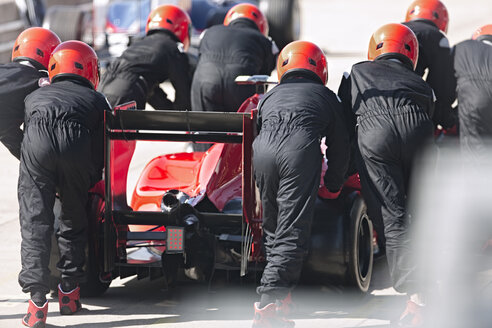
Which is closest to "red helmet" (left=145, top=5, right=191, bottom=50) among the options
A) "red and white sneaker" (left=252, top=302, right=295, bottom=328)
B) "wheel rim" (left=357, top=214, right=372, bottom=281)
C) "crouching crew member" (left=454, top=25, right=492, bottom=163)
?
"crouching crew member" (left=454, top=25, right=492, bottom=163)

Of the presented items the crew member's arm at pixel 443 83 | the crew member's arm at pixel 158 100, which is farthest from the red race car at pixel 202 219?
the crew member's arm at pixel 158 100

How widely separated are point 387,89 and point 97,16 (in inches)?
418

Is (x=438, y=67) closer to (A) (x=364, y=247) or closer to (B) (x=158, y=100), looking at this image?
(A) (x=364, y=247)

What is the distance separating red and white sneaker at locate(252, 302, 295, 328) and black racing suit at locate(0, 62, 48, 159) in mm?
2067

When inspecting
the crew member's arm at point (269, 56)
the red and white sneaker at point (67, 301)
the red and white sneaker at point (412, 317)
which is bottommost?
the red and white sneaker at point (67, 301)

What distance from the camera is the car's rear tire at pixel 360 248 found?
6559 millimetres

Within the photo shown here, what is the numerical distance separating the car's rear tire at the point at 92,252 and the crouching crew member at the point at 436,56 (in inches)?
119

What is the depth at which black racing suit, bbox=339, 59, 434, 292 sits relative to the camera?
20.2 feet

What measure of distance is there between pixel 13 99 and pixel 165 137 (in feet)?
3.52

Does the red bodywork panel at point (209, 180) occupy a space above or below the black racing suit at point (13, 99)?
below

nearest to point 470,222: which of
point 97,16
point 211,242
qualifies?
point 211,242

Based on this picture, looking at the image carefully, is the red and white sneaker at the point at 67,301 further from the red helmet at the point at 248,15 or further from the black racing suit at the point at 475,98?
the red helmet at the point at 248,15

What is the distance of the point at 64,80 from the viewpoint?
21.6 feet

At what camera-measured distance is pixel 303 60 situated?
6449 mm
